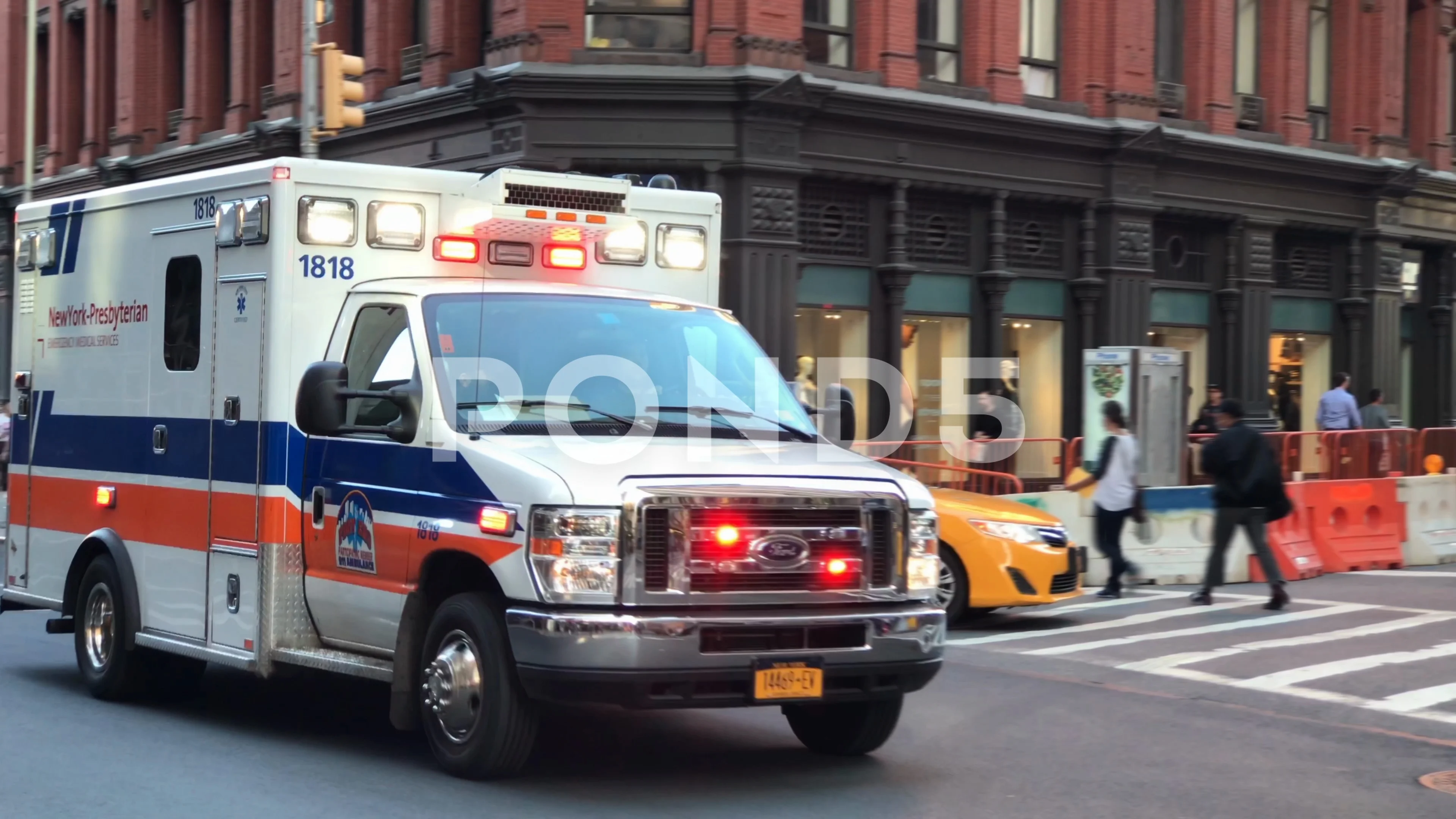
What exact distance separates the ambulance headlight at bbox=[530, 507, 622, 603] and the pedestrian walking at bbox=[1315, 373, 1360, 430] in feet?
66.0

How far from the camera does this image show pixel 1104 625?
45.5 feet

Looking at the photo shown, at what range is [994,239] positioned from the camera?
85.3ft

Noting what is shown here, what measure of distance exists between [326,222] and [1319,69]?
89.7 ft

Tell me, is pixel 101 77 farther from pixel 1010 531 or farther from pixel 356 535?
pixel 356 535

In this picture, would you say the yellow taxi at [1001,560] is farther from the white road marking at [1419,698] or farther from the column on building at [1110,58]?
the column on building at [1110,58]

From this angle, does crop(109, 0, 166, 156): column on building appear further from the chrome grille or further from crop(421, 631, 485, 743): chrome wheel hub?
the chrome grille

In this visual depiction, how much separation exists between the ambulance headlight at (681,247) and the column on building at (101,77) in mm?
29374

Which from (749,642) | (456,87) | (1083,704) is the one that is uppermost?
(456,87)

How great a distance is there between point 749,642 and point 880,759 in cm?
166

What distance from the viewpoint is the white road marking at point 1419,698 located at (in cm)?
1034

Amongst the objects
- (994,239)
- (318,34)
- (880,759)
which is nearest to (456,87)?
(318,34)

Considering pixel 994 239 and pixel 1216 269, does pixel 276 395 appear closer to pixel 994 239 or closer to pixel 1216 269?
pixel 994 239

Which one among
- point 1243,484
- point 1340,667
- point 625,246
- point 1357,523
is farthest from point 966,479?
point 625,246

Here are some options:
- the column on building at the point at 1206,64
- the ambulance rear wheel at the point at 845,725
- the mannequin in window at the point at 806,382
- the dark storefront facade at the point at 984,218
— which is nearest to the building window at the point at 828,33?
the dark storefront facade at the point at 984,218
